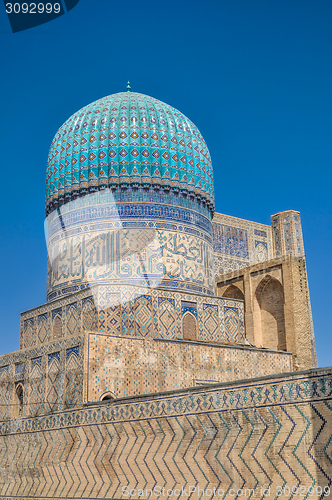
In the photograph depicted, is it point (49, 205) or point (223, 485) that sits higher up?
point (49, 205)

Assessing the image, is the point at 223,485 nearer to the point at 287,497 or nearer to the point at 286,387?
the point at 287,497

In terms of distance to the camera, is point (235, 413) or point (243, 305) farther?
point (243, 305)

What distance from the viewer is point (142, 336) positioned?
9.41 metres

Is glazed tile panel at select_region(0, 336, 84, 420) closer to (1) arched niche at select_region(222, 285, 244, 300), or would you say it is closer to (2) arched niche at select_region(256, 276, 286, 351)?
(2) arched niche at select_region(256, 276, 286, 351)

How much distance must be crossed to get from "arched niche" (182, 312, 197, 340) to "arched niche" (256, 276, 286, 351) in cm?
188

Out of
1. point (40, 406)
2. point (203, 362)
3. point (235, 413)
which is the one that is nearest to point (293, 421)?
point (235, 413)

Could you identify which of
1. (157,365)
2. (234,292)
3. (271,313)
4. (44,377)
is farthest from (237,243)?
(44,377)

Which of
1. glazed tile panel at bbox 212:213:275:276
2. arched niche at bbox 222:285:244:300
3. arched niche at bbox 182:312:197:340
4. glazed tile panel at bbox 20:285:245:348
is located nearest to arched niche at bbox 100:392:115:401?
glazed tile panel at bbox 20:285:245:348

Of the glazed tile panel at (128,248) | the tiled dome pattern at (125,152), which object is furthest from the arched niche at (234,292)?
the tiled dome pattern at (125,152)

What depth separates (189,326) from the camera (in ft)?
33.3

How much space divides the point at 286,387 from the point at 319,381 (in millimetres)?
401

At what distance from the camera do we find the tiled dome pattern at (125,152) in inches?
434

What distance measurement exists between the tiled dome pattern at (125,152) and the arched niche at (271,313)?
1925mm

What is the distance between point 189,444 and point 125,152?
578cm
